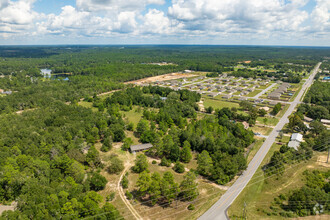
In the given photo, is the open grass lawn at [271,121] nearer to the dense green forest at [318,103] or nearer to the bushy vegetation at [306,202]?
the dense green forest at [318,103]

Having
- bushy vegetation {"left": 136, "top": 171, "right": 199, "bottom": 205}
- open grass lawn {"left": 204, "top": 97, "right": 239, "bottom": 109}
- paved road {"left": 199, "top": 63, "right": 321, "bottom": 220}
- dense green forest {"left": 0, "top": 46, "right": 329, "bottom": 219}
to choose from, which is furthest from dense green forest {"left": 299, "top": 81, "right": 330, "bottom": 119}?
bushy vegetation {"left": 136, "top": 171, "right": 199, "bottom": 205}

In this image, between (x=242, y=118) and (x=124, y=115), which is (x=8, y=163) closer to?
(x=124, y=115)

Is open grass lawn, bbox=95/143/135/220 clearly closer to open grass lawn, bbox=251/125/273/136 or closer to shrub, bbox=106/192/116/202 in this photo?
shrub, bbox=106/192/116/202

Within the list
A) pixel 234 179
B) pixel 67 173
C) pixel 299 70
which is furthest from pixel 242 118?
pixel 299 70

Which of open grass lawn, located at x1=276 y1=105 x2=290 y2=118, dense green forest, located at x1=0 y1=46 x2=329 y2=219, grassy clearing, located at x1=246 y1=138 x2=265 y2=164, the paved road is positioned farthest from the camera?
open grass lawn, located at x1=276 y1=105 x2=290 y2=118

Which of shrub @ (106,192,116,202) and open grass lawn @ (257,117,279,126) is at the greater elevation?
open grass lawn @ (257,117,279,126)

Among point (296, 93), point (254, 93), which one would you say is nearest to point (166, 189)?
point (254, 93)

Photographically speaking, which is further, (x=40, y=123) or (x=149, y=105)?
(x=149, y=105)

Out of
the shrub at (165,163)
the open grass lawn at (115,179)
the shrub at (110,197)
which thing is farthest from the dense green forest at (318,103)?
the shrub at (110,197)
